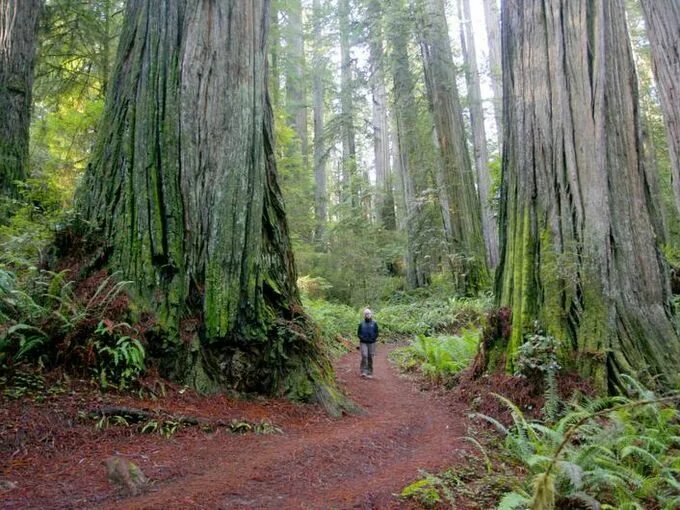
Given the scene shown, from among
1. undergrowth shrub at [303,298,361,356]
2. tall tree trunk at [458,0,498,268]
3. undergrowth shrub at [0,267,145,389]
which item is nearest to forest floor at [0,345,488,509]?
undergrowth shrub at [0,267,145,389]

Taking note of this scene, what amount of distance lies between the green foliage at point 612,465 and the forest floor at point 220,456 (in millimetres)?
557

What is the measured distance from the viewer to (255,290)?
17.9 ft

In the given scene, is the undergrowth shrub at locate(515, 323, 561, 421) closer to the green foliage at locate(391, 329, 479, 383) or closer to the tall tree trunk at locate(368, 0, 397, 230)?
the green foliage at locate(391, 329, 479, 383)

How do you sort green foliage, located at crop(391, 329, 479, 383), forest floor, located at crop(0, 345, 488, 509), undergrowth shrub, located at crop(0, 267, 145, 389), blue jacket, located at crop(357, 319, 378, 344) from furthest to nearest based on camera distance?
1. blue jacket, located at crop(357, 319, 378, 344)
2. green foliage, located at crop(391, 329, 479, 383)
3. undergrowth shrub, located at crop(0, 267, 145, 389)
4. forest floor, located at crop(0, 345, 488, 509)

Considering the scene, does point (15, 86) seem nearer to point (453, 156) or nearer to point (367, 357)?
point (367, 357)

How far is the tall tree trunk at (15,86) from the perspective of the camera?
834 centimetres

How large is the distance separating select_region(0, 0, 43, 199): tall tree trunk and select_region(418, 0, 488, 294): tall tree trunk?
11.2 m

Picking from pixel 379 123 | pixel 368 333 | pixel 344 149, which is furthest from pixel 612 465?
pixel 379 123

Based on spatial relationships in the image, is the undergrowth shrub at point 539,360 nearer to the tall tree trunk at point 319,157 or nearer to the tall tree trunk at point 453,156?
the tall tree trunk at point 453,156

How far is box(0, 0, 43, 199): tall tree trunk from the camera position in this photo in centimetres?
834

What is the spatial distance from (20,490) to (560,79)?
21.6 feet

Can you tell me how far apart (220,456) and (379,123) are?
28.6 meters

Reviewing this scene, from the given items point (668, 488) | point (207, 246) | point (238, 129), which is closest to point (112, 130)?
point (238, 129)

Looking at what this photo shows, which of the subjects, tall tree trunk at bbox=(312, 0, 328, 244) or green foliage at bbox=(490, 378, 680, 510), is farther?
tall tree trunk at bbox=(312, 0, 328, 244)
